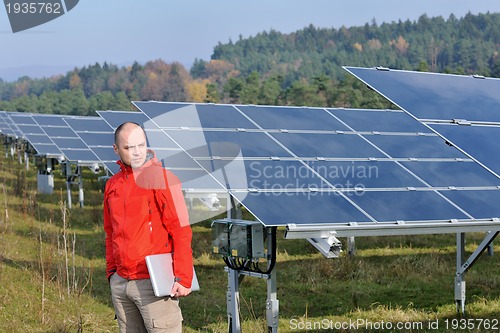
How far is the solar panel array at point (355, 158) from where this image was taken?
9094 mm

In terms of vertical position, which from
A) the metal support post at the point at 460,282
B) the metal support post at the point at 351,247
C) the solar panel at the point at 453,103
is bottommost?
the metal support post at the point at 351,247

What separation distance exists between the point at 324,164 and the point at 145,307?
501 cm

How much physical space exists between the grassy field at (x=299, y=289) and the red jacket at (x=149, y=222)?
150 inches

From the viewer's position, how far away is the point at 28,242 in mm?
17547

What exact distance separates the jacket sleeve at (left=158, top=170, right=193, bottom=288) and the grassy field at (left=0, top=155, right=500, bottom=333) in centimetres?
396

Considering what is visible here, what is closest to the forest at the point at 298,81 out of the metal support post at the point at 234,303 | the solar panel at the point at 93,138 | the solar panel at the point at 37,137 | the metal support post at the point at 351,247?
the solar panel at the point at 37,137

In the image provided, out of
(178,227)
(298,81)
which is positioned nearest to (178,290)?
(178,227)

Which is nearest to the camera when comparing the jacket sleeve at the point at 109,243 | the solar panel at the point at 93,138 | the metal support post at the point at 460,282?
Answer: the jacket sleeve at the point at 109,243

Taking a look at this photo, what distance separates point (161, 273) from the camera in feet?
19.7

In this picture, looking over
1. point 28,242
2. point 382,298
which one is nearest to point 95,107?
point 28,242

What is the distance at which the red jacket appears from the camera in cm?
606

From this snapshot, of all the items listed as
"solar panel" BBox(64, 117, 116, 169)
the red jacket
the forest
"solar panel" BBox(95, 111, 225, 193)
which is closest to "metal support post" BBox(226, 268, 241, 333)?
the red jacket

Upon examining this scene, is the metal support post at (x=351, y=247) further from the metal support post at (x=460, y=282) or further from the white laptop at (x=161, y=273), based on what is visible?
the white laptop at (x=161, y=273)

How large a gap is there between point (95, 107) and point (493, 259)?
91653mm
